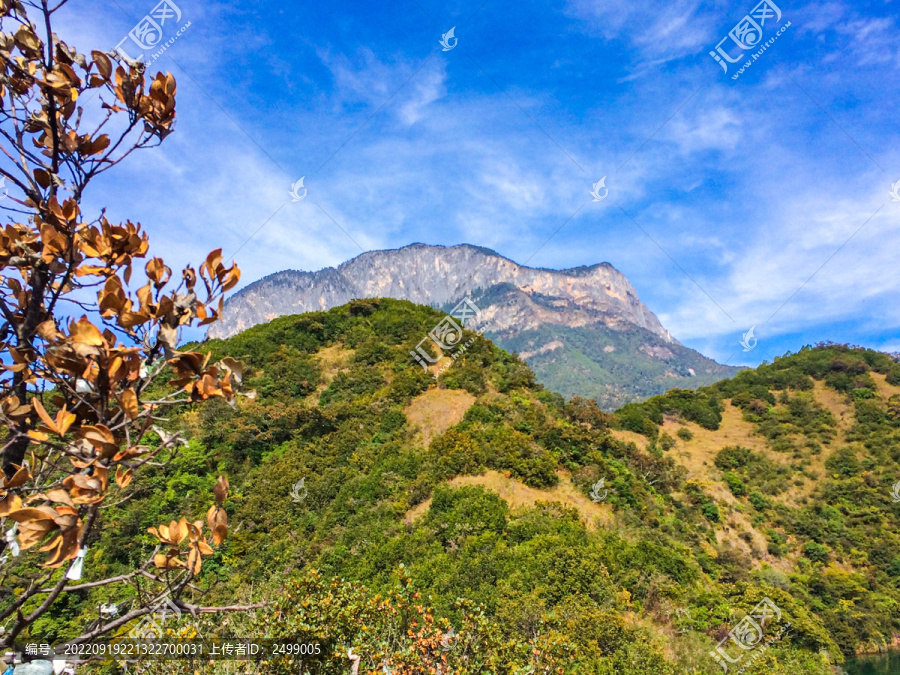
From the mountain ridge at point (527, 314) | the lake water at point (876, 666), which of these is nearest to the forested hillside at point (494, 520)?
the lake water at point (876, 666)

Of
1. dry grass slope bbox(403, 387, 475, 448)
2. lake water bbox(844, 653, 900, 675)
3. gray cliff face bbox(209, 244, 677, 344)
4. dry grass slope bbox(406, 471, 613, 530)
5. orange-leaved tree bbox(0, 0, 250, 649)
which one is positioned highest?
gray cliff face bbox(209, 244, 677, 344)

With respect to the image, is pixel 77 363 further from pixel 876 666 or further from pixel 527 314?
pixel 527 314

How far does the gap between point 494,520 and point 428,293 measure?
17692 cm

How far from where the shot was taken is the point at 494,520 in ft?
42.0

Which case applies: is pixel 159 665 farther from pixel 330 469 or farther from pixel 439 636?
pixel 330 469

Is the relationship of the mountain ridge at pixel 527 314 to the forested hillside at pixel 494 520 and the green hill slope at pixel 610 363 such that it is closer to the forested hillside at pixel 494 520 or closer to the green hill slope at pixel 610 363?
the green hill slope at pixel 610 363

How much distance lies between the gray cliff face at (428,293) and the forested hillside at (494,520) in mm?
134728

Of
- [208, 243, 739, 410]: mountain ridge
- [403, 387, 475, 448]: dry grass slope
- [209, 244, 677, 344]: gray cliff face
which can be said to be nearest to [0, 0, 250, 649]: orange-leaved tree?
[403, 387, 475, 448]: dry grass slope

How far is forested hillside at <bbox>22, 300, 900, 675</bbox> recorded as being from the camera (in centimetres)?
643

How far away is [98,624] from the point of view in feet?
4.68

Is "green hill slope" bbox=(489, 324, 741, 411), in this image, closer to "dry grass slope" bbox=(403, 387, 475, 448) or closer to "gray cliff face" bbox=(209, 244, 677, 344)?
"gray cliff face" bbox=(209, 244, 677, 344)

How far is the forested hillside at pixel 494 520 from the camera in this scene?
643 centimetres

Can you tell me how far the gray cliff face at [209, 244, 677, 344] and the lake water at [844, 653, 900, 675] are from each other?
141 meters

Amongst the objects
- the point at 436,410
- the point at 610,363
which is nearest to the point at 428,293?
the point at 610,363
